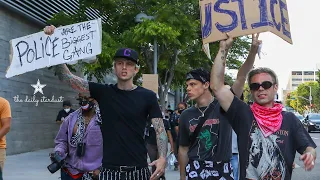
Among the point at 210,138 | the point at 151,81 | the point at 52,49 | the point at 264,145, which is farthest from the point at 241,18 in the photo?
the point at 151,81

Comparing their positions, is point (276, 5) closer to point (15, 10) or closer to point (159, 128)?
point (159, 128)

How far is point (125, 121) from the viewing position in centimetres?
414

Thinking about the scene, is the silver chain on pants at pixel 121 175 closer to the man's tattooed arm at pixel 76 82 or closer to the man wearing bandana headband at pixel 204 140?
the man wearing bandana headband at pixel 204 140

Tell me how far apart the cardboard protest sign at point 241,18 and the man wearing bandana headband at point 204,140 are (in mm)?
982

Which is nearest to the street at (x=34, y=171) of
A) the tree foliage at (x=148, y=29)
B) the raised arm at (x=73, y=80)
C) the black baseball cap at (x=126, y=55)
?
the tree foliage at (x=148, y=29)

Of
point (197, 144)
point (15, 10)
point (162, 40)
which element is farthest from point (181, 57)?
point (197, 144)

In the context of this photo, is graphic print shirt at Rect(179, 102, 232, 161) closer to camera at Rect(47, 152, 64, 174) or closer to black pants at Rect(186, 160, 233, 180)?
black pants at Rect(186, 160, 233, 180)

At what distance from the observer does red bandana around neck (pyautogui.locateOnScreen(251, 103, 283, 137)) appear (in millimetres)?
3395

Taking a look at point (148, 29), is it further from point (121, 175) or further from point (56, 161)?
point (121, 175)

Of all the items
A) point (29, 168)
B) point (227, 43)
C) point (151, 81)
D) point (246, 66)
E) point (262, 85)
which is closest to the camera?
point (262, 85)

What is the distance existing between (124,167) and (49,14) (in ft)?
50.0

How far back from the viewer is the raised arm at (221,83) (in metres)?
3.47

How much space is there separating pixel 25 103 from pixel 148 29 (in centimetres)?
491

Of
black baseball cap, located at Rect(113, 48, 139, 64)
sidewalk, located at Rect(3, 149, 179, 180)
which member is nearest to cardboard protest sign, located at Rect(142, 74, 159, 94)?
sidewalk, located at Rect(3, 149, 179, 180)
